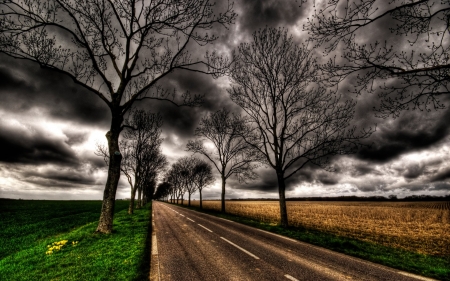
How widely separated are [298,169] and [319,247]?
6837 millimetres

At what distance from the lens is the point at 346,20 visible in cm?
585

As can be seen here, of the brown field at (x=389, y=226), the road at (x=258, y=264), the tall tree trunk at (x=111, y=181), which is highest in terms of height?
the tall tree trunk at (x=111, y=181)

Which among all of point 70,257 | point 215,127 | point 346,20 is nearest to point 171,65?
point 346,20

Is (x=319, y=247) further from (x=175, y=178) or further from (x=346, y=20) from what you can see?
(x=175, y=178)

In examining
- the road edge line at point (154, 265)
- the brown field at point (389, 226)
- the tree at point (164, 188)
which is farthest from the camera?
the tree at point (164, 188)

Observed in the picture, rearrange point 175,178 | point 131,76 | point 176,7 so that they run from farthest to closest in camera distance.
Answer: point 175,178
point 131,76
point 176,7

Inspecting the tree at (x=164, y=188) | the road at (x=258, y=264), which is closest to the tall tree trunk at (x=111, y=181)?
the road at (x=258, y=264)

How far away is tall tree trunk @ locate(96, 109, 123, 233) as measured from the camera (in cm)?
1050

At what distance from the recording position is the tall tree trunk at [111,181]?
413 inches

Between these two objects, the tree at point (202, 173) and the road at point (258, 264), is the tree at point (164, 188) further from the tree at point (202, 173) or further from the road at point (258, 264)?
the road at point (258, 264)

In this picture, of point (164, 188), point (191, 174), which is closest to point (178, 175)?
point (191, 174)

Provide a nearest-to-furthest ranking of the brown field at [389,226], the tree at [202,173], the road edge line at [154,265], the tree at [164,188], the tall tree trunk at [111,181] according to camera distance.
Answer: the road edge line at [154,265], the tall tree trunk at [111,181], the brown field at [389,226], the tree at [202,173], the tree at [164,188]

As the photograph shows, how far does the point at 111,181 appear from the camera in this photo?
35.0 feet

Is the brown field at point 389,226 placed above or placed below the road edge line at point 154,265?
below
